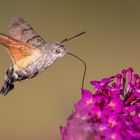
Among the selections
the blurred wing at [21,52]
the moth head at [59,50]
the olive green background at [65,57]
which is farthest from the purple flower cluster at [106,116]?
the olive green background at [65,57]

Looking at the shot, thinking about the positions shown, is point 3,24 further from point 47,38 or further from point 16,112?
point 16,112

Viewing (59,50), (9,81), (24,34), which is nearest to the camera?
(59,50)

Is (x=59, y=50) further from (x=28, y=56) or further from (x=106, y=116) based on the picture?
(x=106, y=116)

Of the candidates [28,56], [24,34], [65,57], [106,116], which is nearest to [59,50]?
[28,56]

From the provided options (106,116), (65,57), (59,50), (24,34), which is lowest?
(106,116)

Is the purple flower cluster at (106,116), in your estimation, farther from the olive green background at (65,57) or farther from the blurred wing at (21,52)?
the olive green background at (65,57)

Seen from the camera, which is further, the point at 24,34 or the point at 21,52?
the point at 24,34
